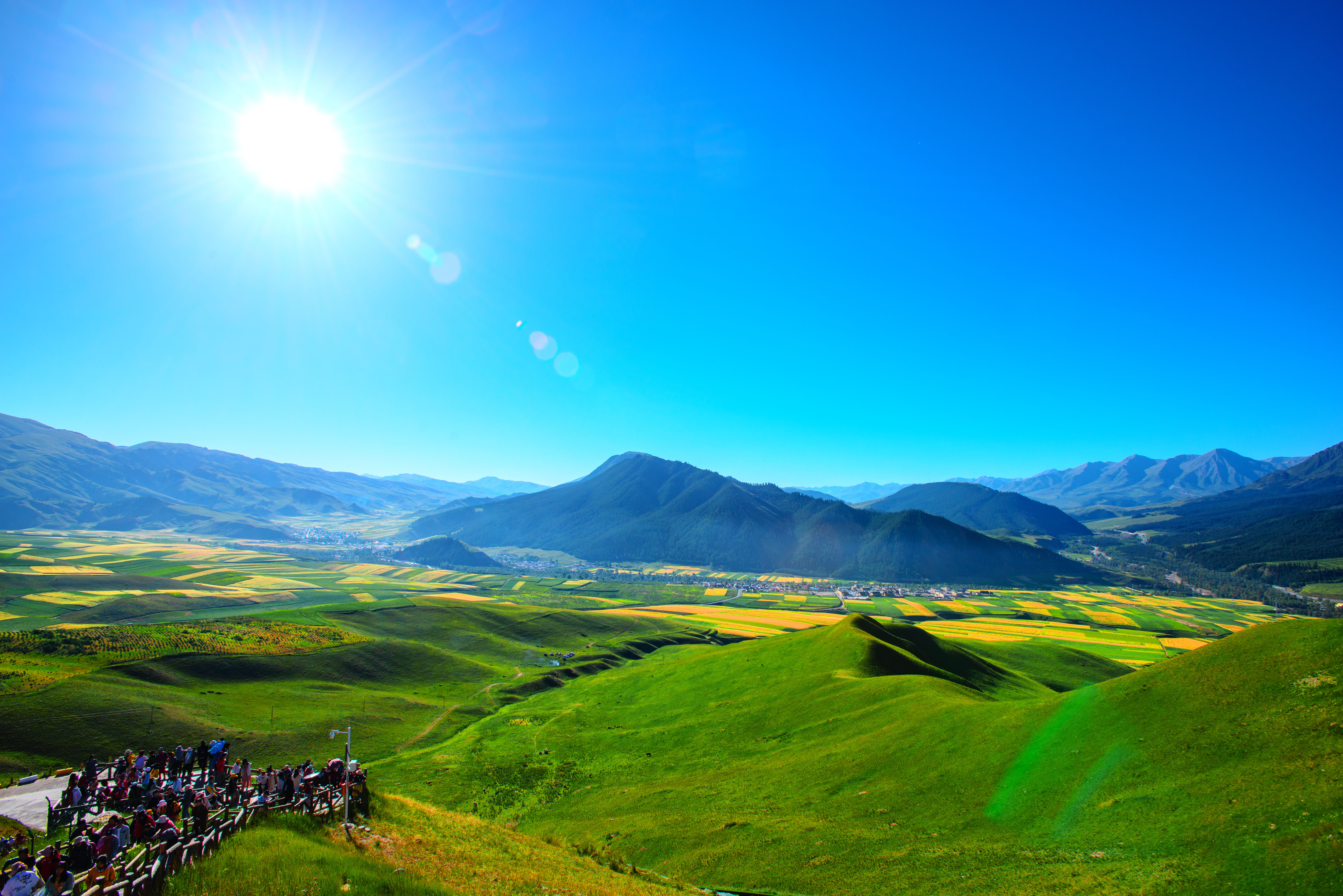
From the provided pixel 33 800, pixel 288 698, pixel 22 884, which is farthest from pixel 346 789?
pixel 288 698

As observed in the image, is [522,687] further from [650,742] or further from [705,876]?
[705,876]

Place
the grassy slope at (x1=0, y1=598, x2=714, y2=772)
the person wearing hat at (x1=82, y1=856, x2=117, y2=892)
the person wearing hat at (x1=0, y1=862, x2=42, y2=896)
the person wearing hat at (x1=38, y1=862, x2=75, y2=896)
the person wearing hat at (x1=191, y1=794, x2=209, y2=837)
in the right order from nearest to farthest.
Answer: the person wearing hat at (x1=0, y1=862, x2=42, y2=896) < the person wearing hat at (x1=38, y1=862, x2=75, y2=896) < the person wearing hat at (x1=82, y1=856, x2=117, y2=892) < the person wearing hat at (x1=191, y1=794, x2=209, y2=837) < the grassy slope at (x1=0, y1=598, x2=714, y2=772)

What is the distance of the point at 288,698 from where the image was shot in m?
80.3

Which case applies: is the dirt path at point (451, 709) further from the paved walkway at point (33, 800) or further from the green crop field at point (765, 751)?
the paved walkway at point (33, 800)

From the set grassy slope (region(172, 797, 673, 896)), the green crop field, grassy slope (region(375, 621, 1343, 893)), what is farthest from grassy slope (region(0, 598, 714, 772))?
grassy slope (region(172, 797, 673, 896))

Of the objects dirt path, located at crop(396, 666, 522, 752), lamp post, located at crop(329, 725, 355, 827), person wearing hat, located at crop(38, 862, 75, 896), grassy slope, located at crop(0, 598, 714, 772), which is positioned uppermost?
person wearing hat, located at crop(38, 862, 75, 896)

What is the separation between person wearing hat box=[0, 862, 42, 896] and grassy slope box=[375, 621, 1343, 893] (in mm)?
32106

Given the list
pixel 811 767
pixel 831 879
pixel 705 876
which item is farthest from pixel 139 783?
pixel 811 767

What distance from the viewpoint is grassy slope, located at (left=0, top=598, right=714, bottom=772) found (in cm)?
5850

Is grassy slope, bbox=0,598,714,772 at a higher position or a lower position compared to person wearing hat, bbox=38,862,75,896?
lower

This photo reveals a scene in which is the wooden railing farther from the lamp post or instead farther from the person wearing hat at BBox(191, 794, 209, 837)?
the lamp post

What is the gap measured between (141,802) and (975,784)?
5211 cm

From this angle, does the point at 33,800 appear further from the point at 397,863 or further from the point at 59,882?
the point at 397,863

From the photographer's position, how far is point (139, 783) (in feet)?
101
